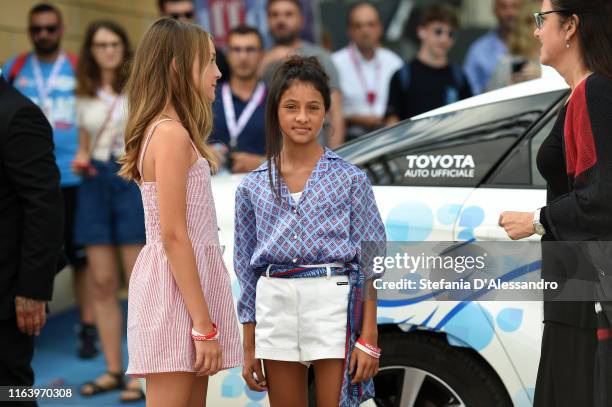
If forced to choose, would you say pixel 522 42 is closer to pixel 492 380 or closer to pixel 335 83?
pixel 335 83

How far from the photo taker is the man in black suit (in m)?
3.90

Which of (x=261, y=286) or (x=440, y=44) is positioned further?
(x=440, y=44)

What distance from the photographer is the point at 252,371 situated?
362cm

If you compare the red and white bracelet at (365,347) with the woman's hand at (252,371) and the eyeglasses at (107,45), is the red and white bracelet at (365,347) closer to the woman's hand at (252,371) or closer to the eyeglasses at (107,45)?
the woman's hand at (252,371)

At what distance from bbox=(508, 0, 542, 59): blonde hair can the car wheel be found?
12.8 feet

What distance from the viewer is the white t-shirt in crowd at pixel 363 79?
7547 mm

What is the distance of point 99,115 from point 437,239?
3.19 meters

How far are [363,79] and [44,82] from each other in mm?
2224

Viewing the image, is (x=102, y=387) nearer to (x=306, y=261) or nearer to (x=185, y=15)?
(x=185, y=15)

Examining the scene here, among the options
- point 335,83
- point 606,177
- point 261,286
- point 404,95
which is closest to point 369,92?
point 404,95

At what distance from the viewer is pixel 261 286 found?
3.53m

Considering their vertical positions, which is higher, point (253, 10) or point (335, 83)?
point (253, 10)

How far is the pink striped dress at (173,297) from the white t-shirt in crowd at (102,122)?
3.18 meters

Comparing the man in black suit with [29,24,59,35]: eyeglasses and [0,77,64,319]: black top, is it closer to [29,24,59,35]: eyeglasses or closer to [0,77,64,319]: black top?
[0,77,64,319]: black top
